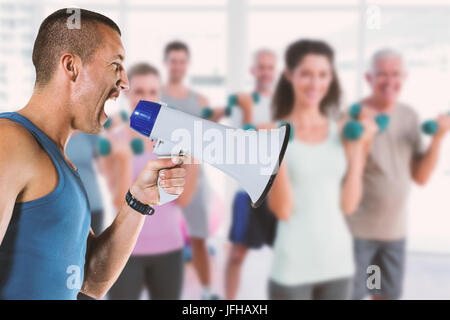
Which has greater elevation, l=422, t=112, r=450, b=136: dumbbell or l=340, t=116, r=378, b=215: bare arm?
l=422, t=112, r=450, b=136: dumbbell

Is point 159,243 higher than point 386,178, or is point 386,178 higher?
point 386,178

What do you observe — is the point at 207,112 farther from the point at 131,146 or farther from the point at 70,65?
the point at 70,65

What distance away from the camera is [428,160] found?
195 centimetres

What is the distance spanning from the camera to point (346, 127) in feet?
5.53

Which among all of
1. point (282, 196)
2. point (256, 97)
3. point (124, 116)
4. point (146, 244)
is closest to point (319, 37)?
point (256, 97)

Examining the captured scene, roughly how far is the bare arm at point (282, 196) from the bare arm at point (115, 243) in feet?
2.54

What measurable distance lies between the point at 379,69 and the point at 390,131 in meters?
0.30

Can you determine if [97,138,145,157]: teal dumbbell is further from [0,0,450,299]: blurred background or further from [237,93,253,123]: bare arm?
[0,0,450,299]: blurred background

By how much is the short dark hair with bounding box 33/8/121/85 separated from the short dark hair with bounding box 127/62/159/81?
1168 millimetres

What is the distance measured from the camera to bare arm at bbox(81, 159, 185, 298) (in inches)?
32.0

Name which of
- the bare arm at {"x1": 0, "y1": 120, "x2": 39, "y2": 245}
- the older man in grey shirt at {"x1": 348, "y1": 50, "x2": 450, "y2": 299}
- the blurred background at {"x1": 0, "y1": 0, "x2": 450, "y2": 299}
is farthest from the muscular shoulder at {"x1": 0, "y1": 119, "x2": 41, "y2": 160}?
the blurred background at {"x1": 0, "y1": 0, "x2": 450, "y2": 299}

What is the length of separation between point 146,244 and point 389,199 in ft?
3.30
